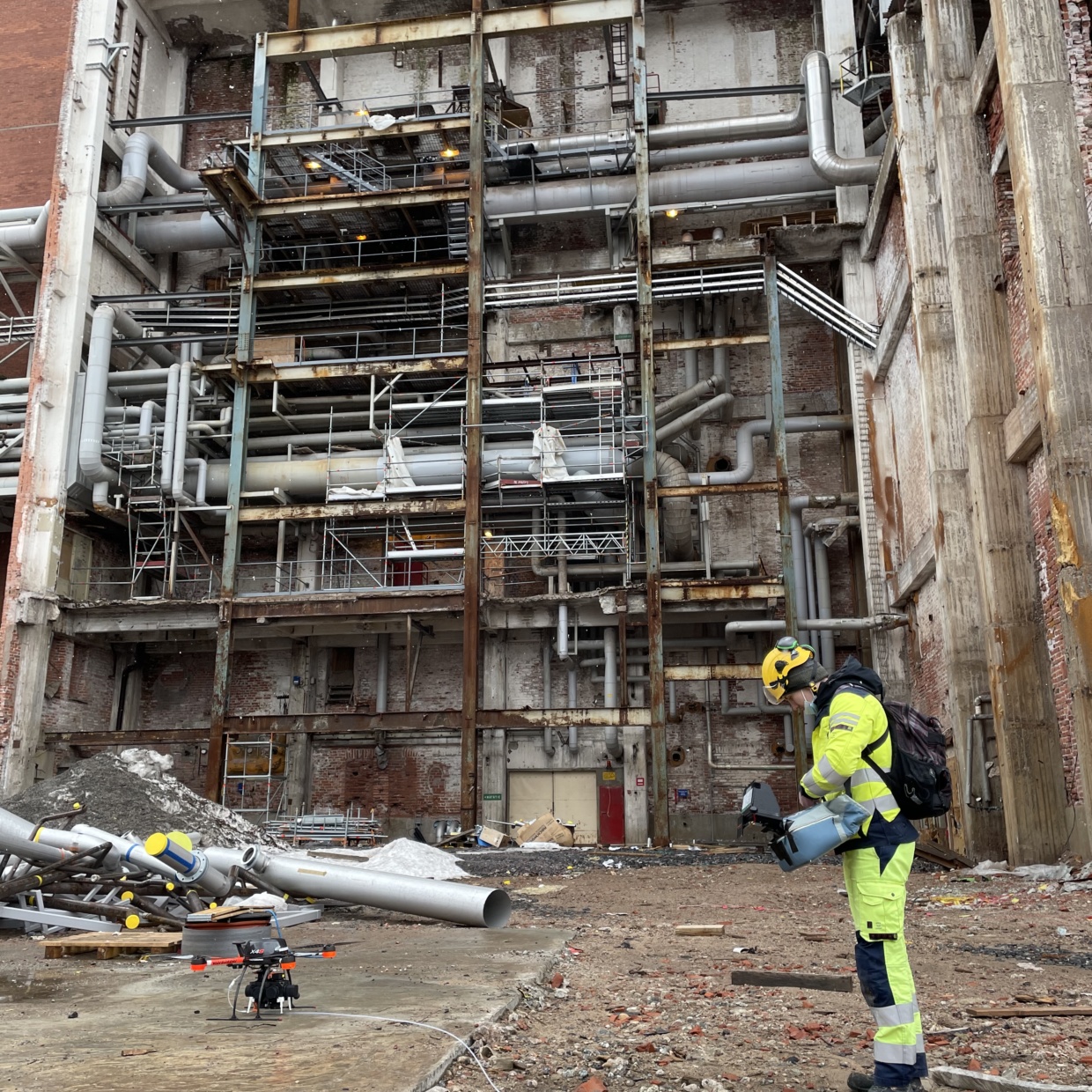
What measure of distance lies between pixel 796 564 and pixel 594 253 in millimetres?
9404

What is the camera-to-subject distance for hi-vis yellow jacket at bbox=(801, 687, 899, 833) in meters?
4.05

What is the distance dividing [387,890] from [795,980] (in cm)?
404

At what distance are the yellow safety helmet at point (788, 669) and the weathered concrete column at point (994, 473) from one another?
31.1ft

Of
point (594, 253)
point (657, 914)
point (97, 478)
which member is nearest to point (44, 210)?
point (97, 478)

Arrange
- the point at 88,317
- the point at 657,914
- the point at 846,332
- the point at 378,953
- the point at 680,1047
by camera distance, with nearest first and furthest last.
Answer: the point at 680,1047, the point at 378,953, the point at 657,914, the point at 846,332, the point at 88,317

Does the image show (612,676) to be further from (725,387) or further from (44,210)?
(44,210)

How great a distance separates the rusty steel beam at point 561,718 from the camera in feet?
65.3

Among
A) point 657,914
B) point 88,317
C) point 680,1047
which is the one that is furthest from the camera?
point 88,317

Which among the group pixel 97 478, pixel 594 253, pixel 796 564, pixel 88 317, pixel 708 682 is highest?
pixel 594 253

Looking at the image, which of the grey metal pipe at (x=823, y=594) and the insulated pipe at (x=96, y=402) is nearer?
the grey metal pipe at (x=823, y=594)

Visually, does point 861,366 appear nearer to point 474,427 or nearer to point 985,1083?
point 474,427

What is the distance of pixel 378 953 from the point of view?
6652 mm

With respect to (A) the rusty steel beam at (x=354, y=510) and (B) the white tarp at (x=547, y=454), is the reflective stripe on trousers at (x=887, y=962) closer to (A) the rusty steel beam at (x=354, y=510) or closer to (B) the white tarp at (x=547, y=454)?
(B) the white tarp at (x=547, y=454)

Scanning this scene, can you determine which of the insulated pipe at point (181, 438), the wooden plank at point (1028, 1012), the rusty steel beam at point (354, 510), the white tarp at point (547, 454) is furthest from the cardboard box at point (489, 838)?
the wooden plank at point (1028, 1012)
